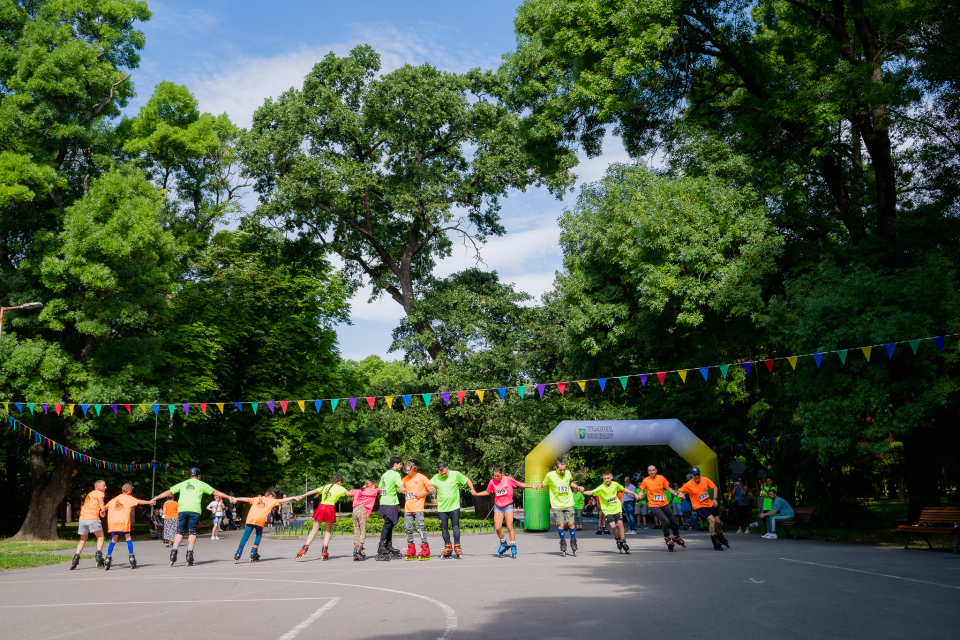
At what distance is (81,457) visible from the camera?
87.4 ft

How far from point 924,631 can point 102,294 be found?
25068 mm

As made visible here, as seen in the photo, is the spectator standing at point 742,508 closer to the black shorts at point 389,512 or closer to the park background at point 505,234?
the park background at point 505,234

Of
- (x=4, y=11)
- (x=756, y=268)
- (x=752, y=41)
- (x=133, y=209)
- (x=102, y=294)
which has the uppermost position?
(x=4, y=11)

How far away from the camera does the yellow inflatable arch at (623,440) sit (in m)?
24.7

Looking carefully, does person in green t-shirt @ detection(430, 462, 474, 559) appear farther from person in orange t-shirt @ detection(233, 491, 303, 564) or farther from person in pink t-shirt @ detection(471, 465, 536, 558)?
person in orange t-shirt @ detection(233, 491, 303, 564)

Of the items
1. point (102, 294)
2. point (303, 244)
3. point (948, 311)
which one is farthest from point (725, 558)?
point (303, 244)

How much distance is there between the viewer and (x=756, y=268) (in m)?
19.8

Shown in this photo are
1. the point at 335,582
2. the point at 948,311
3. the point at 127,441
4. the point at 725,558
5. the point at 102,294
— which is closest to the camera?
the point at 335,582

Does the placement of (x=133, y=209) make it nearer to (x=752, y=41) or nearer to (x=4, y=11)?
(x=4, y=11)

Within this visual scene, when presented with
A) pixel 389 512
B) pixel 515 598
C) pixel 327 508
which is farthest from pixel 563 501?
pixel 515 598

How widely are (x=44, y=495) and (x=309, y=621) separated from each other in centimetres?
2327

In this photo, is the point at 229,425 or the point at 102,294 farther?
the point at 229,425

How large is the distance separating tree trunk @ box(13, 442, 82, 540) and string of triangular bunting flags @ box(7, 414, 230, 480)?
0.37 meters

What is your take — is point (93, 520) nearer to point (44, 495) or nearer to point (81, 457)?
point (81, 457)
